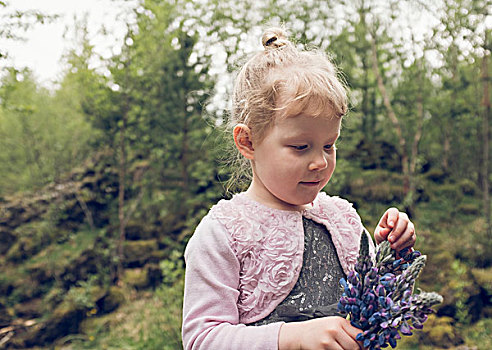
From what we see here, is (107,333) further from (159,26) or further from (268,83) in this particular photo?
(268,83)

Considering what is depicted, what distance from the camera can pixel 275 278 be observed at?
1299mm

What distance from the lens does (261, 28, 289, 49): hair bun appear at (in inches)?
59.9

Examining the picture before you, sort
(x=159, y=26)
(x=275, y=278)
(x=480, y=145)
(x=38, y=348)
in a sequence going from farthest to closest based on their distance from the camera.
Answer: (x=480, y=145) < (x=159, y=26) < (x=38, y=348) < (x=275, y=278)

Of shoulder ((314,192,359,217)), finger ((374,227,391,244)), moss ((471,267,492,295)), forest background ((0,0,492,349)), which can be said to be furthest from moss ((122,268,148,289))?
finger ((374,227,391,244))

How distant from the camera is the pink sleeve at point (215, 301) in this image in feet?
3.85

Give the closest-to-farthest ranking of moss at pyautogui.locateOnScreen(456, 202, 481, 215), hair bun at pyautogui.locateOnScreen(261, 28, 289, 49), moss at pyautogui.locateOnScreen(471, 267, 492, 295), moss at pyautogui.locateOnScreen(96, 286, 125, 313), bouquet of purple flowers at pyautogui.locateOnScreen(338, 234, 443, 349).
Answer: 1. bouquet of purple flowers at pyautogui.locateOnScreen(338, 234, 443, 349)
2. hair bun at pyautogui.locateOnScreen(261, 28, 289, 49)
3. moss at pyautogui.locateOnScreen(471, 267, 492, 295)
4. moss at pyautogui.locateOnScreen(96, 286, 125, 313)
5. moss at pyautogui.locateOnScreen(456, 202, 481, 215)

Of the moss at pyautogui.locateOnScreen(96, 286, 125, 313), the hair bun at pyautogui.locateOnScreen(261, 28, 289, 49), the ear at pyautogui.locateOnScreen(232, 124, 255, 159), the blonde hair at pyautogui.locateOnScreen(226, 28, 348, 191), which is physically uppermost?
the hair bun at pyautogui.locateOnScreen(261, 28, 289, 49)

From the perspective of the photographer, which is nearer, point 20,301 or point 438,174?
point 20,301

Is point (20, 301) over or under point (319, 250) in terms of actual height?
under

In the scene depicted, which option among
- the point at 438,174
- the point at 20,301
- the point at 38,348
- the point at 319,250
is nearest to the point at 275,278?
the point at 319,250

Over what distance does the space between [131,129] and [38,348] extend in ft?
10.5

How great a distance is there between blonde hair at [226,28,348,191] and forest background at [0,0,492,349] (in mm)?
4223

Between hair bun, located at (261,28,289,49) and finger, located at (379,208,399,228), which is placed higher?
hair bun, located at (261,28,289,49)

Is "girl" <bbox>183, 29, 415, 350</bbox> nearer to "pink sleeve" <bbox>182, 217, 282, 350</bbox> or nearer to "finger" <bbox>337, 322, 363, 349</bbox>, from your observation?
"pink sleeve" <bbox>182, 217, 282, 350</bbox>
